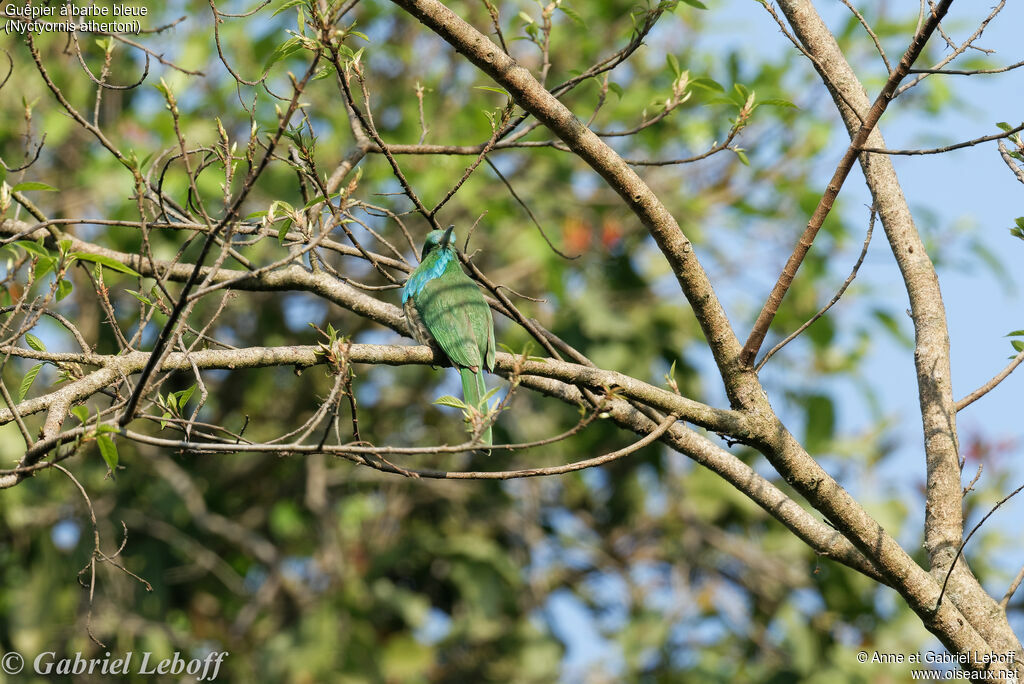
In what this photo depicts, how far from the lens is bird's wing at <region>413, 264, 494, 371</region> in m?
3.41

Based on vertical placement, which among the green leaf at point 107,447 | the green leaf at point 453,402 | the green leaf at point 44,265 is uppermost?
the green leaf at point 44,265

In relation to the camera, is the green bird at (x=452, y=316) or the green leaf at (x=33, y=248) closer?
the green leaf at (x=33, y=248)

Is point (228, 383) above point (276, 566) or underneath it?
above

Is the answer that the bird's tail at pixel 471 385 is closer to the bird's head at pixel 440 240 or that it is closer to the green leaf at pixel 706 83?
the bird's head at pixel 440 240

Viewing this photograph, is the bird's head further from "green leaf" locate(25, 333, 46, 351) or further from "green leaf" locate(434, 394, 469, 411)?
"green leaf" locate(25, 333, 46, 351)

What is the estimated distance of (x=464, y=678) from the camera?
602 cm

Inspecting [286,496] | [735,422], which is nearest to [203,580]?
[286,496]

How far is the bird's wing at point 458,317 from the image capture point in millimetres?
3410

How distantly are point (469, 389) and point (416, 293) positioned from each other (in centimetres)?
49

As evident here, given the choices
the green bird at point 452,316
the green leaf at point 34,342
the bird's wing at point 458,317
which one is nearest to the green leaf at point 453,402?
the green bird at point 452,316

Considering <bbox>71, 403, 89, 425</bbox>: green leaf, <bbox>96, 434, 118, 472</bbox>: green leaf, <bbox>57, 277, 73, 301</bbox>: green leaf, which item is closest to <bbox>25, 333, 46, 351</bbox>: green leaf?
<bbox>57, 277, 73, 301</bbox>: green leaf

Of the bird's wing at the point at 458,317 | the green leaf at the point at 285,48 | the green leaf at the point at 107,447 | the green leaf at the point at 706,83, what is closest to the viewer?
the green leaf at the point at 107,447

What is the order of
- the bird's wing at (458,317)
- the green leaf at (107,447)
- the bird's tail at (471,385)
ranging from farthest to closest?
1. the bird's tail at (471,385)
2. the bird's wing at (458,317)
3. the green leaf at (107,447)

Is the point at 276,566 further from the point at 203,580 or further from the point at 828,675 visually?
the point at 828,675
